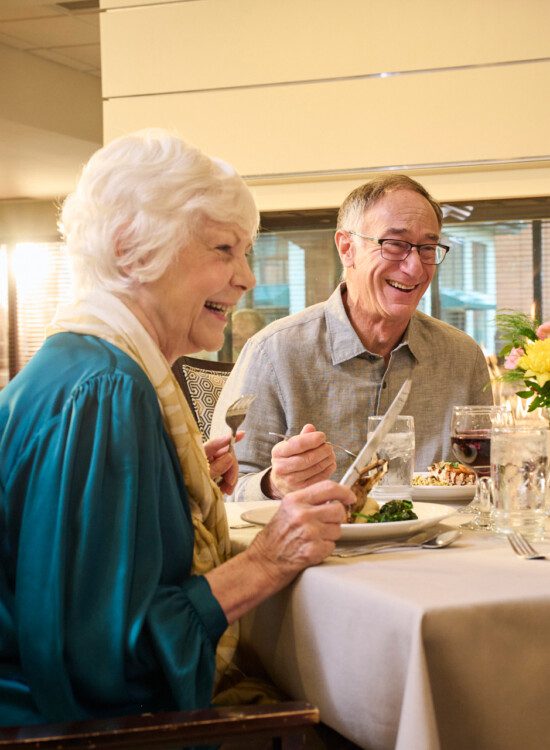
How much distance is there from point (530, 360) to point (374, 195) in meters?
1.01

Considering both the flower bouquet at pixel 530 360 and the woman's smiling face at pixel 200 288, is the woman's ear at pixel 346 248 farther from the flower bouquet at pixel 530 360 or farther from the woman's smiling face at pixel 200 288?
the woman's smiling face at pixel 200 288

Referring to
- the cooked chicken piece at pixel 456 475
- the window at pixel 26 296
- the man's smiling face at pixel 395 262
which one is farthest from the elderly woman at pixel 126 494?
the window at pixel 26 296

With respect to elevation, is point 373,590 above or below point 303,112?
below

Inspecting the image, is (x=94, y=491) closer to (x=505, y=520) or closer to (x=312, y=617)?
(x=312, y=617)

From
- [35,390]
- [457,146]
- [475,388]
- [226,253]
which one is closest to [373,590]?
[35,390]

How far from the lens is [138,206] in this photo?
136cm

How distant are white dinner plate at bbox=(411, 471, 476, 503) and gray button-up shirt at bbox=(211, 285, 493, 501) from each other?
19.2 inches

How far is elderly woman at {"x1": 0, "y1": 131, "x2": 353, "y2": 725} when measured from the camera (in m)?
1.13

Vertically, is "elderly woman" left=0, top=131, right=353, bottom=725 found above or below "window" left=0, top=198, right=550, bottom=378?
below

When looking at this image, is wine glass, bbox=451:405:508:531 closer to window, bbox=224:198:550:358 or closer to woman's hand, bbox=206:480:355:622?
woman's hand, bbox=206:480:355:622

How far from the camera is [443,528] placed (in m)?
1.47

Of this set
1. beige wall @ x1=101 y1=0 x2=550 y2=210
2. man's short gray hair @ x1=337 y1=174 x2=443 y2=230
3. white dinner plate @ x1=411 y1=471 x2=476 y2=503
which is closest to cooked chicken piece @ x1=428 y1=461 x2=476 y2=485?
white dinner plate @ x1=411 y1=471 x2=476 y2=503

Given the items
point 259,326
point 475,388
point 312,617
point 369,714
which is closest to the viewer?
point 369,714

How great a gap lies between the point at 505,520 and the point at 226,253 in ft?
1.95
